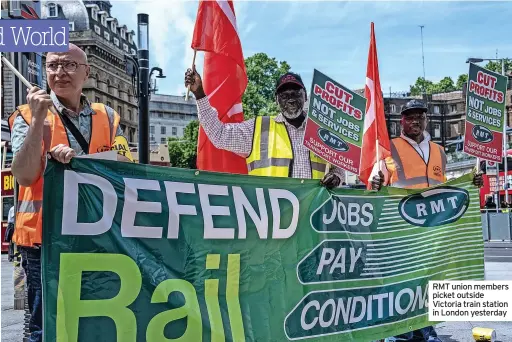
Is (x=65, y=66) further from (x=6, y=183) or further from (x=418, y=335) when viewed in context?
(x=6, y=183)

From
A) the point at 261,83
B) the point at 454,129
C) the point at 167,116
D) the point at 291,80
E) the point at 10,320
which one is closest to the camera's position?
the point at 291,80

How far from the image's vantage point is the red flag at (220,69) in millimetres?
5266

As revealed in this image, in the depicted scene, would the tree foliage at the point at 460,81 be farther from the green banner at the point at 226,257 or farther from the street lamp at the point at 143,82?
A: the green banner at the point at 226,257

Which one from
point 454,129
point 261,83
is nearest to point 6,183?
point 261,83

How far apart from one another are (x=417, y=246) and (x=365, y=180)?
1058mm

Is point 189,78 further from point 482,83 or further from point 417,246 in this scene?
point 482,83

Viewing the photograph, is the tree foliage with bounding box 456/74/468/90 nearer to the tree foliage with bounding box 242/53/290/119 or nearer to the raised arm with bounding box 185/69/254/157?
the tree foliage with bounding box 242/53/290/119

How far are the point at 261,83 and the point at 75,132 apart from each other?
34.9 m

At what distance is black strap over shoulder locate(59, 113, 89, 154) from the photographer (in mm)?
3461

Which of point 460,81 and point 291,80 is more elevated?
point 460,81

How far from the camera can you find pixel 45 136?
132 inches

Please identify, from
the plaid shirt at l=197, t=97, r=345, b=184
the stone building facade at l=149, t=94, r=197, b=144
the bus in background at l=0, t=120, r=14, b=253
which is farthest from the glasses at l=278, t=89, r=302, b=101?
the stone building facade at l=149, t=94, r=197, b=144

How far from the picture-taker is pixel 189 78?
439 centimetres

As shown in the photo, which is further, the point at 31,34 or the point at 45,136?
the point at 31,34
